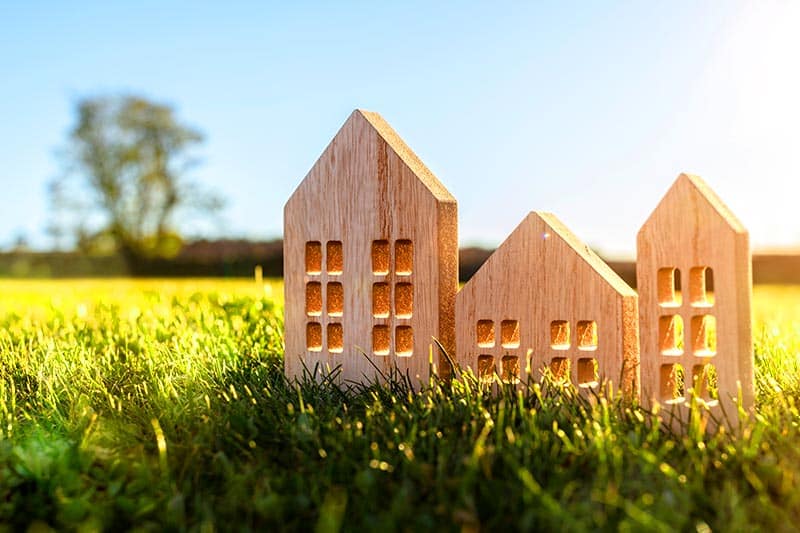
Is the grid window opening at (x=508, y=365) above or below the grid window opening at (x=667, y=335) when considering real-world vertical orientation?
below

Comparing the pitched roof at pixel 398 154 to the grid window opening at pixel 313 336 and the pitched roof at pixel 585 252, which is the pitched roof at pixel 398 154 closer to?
the pitched roof at pixel 585 252

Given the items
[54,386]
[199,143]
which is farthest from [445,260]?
[199,143]

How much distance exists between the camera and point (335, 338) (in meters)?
4.37

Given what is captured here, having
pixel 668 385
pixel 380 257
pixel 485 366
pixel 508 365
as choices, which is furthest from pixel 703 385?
pixel 380 257

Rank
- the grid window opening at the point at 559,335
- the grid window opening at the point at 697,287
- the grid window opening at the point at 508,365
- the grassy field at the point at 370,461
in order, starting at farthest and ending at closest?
the grid window opening at the point at 508,365
the grid window opening at the point at 559,335
the grid window opening at the point at 697,287
the grassy field at the point at 370,461

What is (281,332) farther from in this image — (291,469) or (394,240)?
(291,469)

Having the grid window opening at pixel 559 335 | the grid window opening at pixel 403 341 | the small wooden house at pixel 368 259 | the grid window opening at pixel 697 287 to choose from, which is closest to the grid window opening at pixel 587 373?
the grid window opening at pixel 559 335

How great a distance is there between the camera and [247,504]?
2793 millimetres

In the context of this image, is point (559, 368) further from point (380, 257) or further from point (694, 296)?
point (380, 257)

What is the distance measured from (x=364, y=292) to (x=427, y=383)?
1.94ft

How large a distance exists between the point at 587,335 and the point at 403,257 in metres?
1.03

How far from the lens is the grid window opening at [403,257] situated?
412 cm

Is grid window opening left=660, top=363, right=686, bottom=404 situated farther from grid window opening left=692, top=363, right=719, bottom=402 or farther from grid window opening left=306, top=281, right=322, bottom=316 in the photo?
grid window opening left=306, top=281, right=322, bottom=316

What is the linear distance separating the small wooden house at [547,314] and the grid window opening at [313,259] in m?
0.88
